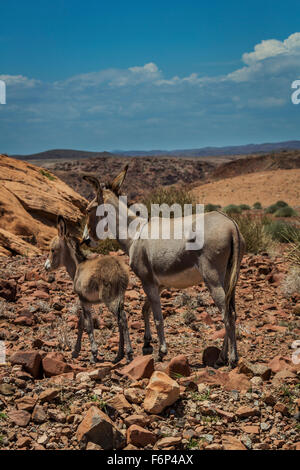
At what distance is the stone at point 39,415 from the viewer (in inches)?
186

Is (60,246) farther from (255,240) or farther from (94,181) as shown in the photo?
(255,240)

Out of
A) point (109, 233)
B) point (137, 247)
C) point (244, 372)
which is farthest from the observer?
point (109, 233)

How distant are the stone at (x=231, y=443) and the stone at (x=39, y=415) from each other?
179cm

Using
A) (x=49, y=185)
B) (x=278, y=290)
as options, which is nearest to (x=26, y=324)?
(x=278, y=290)

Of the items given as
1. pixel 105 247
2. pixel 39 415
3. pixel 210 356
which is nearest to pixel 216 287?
pixel 210 356

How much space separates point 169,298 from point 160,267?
12.4 ft

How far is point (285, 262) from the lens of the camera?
42.0 feet

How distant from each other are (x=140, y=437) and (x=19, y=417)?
4.08 ft

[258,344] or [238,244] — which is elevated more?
[238,244]

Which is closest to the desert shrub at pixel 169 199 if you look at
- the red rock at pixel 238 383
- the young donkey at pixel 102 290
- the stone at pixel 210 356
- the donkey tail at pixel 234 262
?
the young donkey at pixel 102 290

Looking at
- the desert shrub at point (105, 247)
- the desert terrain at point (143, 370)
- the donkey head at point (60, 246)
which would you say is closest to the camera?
the desert terrain at point (143, 370)

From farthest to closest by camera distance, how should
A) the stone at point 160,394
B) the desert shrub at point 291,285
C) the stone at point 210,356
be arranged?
1. the desert shrub at point 291,285
2. the stone at point 210,356
3. the stone at point 160,394

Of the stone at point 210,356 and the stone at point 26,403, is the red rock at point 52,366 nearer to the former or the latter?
the stone at point 26,403
